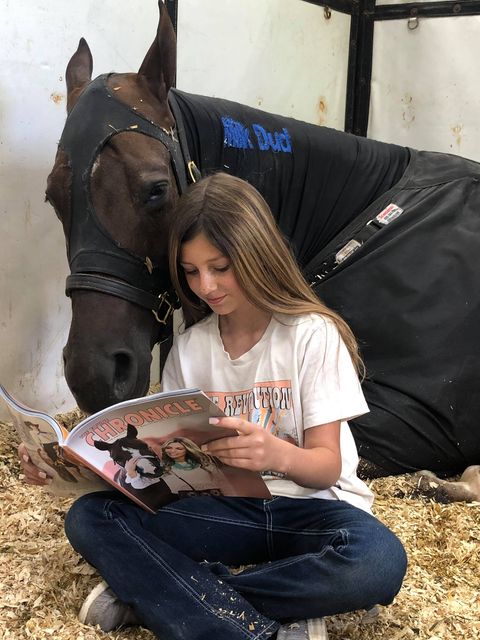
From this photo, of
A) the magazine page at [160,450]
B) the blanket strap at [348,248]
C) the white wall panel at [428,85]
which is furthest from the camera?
the white wall panel at [428,85]

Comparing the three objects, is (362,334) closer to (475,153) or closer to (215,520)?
(215,520)

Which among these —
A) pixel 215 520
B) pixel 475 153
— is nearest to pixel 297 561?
pixel 215 520

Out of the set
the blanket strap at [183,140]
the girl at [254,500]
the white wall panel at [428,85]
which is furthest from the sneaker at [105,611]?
the white wall panel at [428,85]

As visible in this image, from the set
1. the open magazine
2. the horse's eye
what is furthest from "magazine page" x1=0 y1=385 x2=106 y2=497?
the horse's eye

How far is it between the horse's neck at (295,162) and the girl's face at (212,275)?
387 millimetres

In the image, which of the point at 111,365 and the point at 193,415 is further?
the point at 111,365

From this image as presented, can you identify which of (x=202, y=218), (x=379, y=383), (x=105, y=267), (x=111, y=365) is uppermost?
(x=202, y=218)

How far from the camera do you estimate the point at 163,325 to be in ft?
5.22

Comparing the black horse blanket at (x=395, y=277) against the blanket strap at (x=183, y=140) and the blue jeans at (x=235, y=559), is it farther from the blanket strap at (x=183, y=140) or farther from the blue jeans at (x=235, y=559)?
the blue jeans at (x=235, y=559)

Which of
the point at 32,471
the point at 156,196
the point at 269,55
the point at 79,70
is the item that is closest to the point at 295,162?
the point at 156,196

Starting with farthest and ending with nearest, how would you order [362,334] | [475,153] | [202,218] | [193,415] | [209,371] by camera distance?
[475,153] < [362,334] < [209,371] < [202,218] < [193,415]

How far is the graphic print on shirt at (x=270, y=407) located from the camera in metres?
1.31

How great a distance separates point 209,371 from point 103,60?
1.30 m

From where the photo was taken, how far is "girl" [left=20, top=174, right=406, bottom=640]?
1.16 metres
